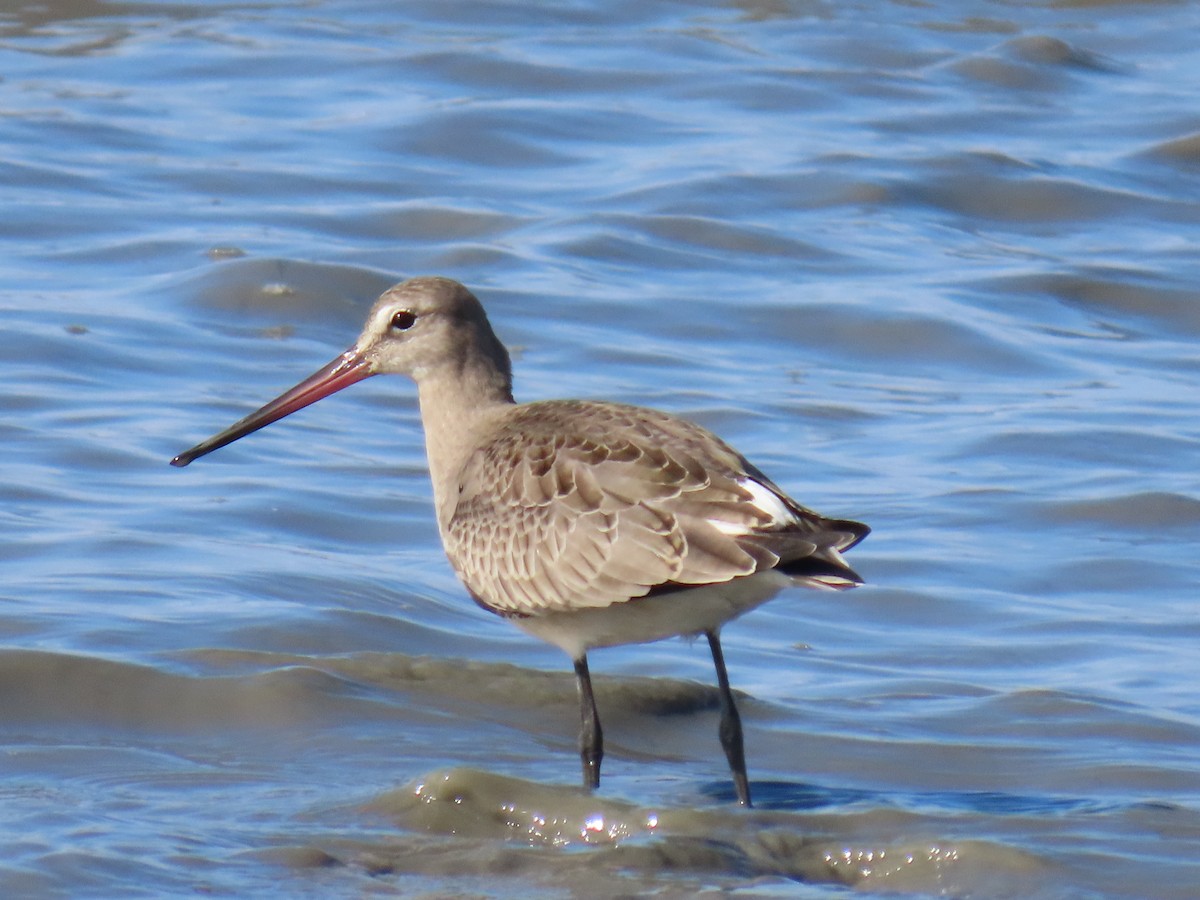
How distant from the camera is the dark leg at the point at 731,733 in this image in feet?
22.6

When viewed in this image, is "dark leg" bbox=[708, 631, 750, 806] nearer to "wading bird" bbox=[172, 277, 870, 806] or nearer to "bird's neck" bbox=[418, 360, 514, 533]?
"wading bird" bbox=[172, 277, 870, 806]

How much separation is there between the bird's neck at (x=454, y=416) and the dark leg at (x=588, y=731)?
75 cm

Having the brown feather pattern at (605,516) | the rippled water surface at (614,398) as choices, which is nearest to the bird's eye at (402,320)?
the brown feather pattern at (605,516)

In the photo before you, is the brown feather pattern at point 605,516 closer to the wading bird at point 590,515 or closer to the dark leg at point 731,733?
the wading bird at point 590,515

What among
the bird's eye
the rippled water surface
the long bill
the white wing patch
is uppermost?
the bird's eye

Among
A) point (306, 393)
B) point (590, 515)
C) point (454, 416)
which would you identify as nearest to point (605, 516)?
point (590, 515)

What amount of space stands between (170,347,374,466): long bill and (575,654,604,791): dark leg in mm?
1504

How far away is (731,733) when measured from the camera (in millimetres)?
6973

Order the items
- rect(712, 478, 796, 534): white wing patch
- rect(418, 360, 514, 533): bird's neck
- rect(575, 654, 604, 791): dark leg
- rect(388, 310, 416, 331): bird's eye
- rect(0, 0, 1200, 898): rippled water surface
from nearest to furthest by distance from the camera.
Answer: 1. rect(712, 478, 796, 534): white wing patch
2. rect(0, 0, 1200, 898): rippled water surface
3. rect(575, 654, 604, 791): dark leg
4. rect(418, 360, 514, 533): bird's neck
5. rect(388, 310, 416, 331): bird's eye

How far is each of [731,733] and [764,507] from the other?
35.8 inches

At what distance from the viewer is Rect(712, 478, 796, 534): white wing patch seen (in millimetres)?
6348

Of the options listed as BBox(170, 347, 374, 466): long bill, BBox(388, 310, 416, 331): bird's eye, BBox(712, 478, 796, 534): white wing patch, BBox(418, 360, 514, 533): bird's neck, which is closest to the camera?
BBox(712, 478, 796, 534): white wing patch

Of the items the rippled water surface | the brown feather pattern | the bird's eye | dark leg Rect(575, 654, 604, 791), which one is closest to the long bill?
the bird's eye

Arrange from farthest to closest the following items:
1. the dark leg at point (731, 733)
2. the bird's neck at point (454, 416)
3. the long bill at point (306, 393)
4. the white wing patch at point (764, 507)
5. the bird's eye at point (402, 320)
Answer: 1. the long bill at point (306, 393)
2. the bird's eye at point (402, 320)
3. the bird's neck at point (454, 416)
4. the dark leg at point (731, 733)
5. the white wing patch at point (764, 507)
